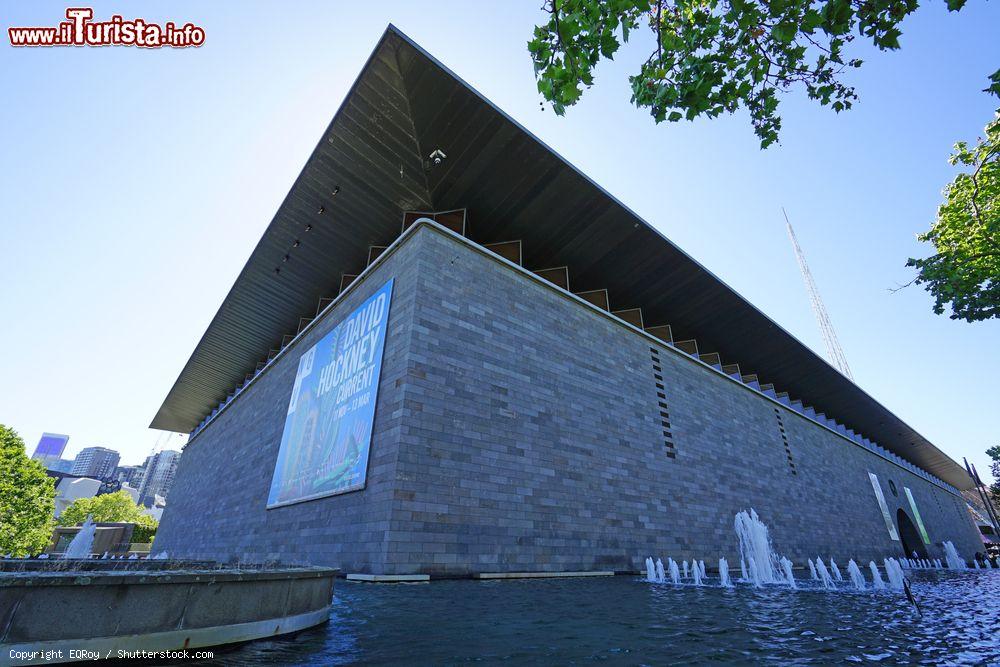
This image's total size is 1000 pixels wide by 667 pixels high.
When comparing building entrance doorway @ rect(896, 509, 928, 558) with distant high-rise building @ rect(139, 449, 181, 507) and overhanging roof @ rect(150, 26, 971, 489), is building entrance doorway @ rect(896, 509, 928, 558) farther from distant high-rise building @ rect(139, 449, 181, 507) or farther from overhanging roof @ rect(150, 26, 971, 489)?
distant high-rise building @ rect(139, 449, 181, 507)

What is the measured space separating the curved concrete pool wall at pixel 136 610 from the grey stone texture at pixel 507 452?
5.66 meters

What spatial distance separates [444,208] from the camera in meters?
15.0

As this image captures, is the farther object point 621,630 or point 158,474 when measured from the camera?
point 158,474

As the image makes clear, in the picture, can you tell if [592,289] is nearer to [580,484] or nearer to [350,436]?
[580,484]

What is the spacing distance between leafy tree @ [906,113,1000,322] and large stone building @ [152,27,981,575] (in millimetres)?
7685

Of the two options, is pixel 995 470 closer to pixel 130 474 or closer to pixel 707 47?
pixel 707 47

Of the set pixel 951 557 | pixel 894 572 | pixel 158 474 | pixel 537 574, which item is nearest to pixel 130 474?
pixel 158 474

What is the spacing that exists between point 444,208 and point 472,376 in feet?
21.1

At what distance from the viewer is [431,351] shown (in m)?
11.2

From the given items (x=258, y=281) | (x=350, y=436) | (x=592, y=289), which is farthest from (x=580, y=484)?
(x=258, y=281)

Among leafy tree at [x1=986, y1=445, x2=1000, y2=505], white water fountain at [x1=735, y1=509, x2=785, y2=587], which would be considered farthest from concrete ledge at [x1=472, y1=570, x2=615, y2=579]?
leafy tree at [x1=986, y1=445, x2=1000, y2=505]

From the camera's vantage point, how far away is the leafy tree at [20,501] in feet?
92.5

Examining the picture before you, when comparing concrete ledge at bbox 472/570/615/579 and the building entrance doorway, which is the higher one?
the building entrance doorway

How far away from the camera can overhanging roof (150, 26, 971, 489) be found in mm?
12102
